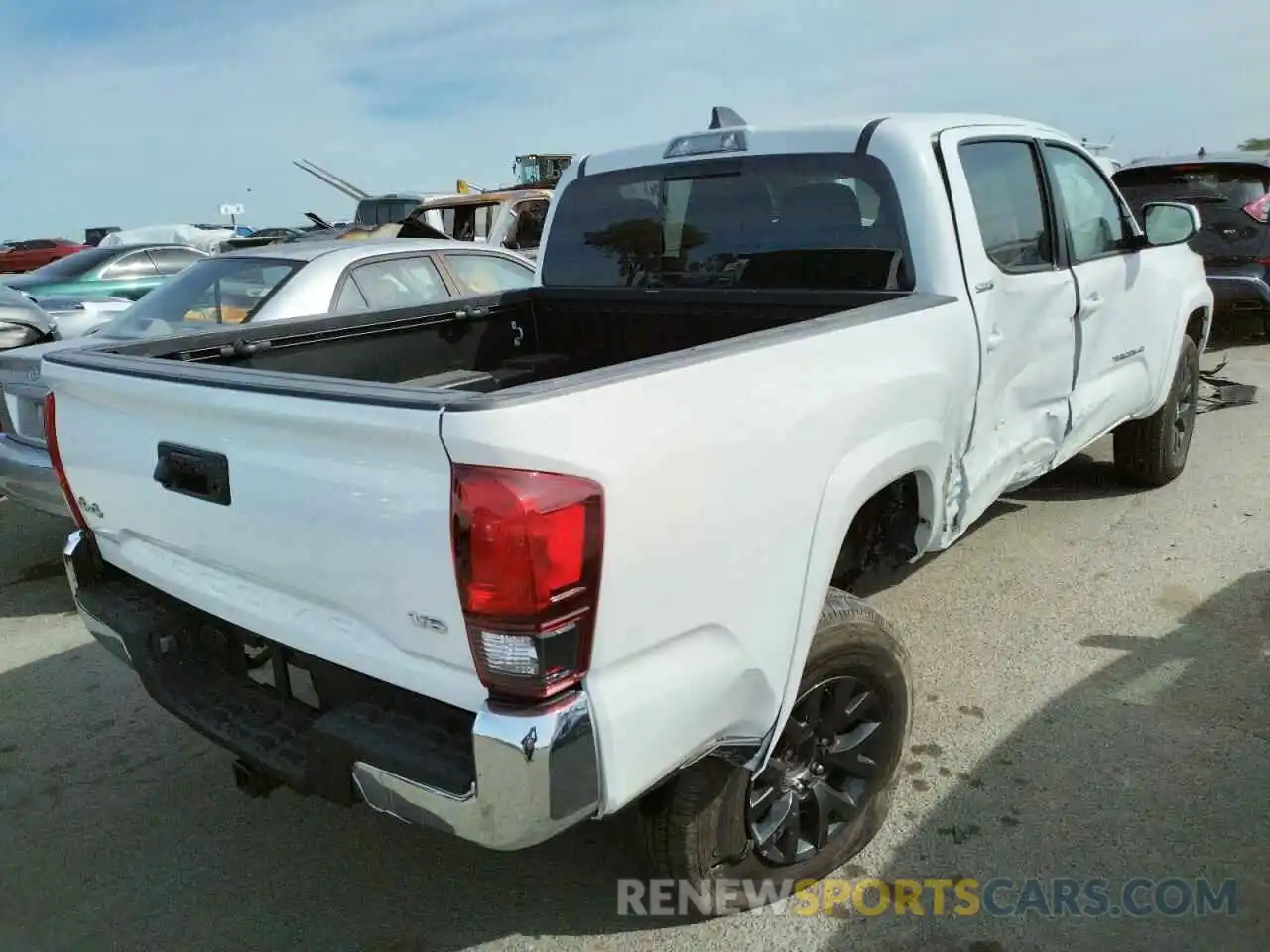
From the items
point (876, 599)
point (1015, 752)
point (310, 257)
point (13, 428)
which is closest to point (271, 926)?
point (1015, 752)

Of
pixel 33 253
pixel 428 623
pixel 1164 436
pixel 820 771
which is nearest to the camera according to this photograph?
pixel 428 623

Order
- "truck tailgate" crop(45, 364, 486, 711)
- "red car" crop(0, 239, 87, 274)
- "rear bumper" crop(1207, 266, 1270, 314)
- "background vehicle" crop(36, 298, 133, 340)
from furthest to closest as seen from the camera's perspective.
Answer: "red car" crop(0, 239, 87, 274), "background vehicle" crop(36, 298, 133, 340), "rear bumper" crop(1207, 266, 1270, 314), "truck tailgate" crop(45, 364, 486, 711)

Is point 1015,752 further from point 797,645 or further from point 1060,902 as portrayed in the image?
point 797,645

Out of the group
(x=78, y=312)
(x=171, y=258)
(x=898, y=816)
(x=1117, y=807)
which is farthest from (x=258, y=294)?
(x=171, y=258)

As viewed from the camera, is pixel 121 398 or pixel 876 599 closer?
pixel 121 398

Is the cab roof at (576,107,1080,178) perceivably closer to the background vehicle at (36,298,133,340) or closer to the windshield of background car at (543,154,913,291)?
the windshield of background car at (543,154,913,291)

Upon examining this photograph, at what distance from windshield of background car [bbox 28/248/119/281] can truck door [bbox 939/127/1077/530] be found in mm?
10556

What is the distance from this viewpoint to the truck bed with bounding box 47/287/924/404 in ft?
10.2

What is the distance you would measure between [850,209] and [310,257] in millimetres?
3286

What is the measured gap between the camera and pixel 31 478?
452 cm

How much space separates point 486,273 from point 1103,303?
145 inches

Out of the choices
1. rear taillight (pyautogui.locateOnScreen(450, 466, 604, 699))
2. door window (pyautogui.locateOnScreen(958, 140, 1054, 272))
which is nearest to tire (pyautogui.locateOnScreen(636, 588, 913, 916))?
rear taillight (pyautogui.locateOnScreen(450, 466, 604, 699))

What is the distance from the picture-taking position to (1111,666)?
361 centimetres

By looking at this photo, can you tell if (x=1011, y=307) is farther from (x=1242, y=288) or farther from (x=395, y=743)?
(x=1242, y=288)
